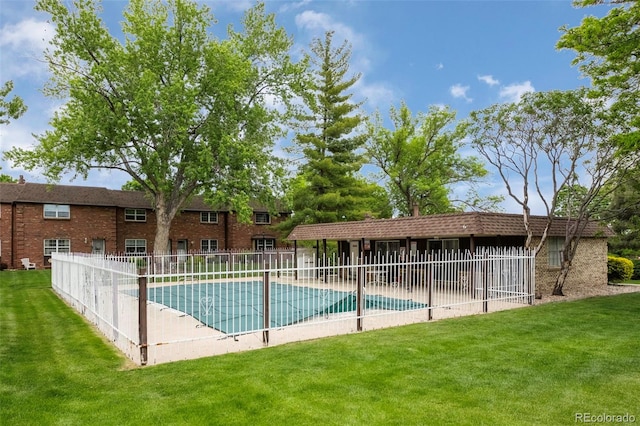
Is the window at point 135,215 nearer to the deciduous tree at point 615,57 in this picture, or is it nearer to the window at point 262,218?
the window at point 262,218

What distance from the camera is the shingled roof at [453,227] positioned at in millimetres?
15680

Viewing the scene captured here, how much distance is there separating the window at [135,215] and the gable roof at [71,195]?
516 millimetres

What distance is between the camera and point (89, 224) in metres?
33.2

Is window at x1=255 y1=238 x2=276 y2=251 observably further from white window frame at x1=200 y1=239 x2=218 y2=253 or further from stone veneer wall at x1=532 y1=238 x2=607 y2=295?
stone veneer wall at x1=532 y1=238 x2=607 y2=295

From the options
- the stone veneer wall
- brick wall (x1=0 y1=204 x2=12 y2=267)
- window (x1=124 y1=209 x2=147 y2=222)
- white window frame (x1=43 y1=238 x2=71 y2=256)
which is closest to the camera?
the stone veneer wall

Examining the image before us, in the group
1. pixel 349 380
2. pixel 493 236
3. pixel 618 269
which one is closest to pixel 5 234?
pixel 493 236

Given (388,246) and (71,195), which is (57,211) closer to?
(71,195)

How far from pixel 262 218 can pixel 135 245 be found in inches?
471

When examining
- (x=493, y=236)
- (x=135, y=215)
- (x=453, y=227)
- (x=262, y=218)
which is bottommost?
(x=493, y=236)

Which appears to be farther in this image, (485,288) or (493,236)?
(493,236)

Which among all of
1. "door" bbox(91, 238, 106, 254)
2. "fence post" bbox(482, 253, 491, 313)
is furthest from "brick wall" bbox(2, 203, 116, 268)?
"fence post" bbox(482, 253, 491, 313)

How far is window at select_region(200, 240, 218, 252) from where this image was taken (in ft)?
129

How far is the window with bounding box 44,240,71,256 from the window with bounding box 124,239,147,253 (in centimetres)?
424

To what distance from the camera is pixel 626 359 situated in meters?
7.40
